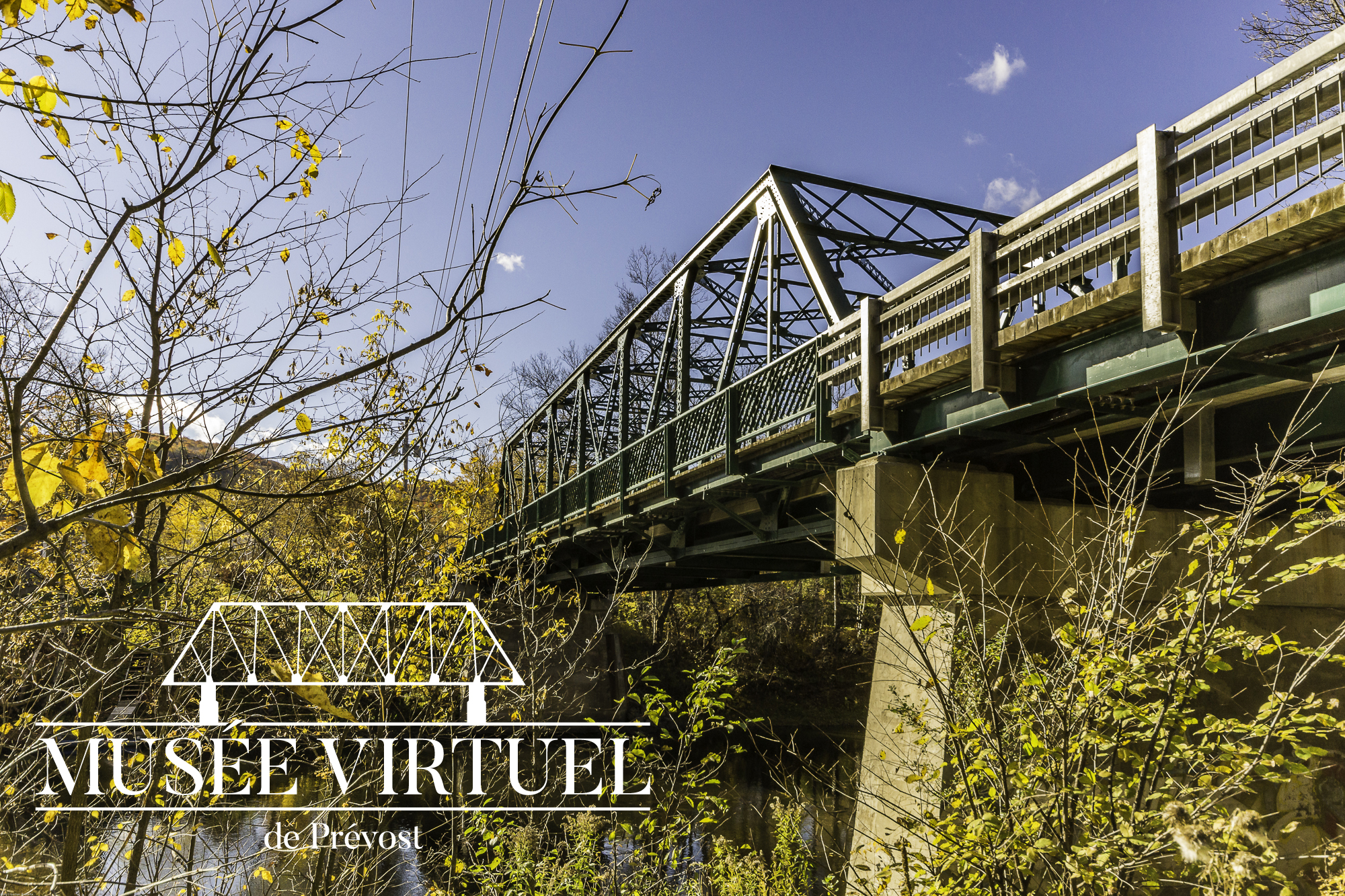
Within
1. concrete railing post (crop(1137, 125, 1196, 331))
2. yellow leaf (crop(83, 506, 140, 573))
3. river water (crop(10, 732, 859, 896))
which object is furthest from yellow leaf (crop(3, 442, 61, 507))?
concrete railing post (crop(1137, 125, 1196, 331))

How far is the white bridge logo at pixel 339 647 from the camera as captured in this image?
577 cm

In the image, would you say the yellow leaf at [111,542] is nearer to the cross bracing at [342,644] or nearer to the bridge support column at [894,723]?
the cross bracing at [342,644]

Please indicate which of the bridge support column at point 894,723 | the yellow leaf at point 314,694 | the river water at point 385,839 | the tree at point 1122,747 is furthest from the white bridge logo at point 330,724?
the tree at point 1122,747

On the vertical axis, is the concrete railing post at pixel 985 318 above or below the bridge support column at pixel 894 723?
above

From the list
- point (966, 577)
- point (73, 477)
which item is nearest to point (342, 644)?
point (73, 477)

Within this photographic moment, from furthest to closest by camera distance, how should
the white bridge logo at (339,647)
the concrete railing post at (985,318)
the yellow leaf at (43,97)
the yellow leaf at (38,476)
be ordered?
the concrete railing post at (985,318)
the white bridge logo at (339,647)
the yellow leaf at (38,476)
the yellow leaf at (43,97)

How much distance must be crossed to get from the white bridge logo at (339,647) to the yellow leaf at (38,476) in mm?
1730

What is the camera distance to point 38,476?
261 centimetres

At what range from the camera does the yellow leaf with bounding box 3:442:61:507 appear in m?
2.42

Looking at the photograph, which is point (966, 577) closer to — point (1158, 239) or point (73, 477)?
point (1158, 239)

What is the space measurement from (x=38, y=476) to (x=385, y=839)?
8.38 meters

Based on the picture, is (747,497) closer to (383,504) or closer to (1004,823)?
(383,504)

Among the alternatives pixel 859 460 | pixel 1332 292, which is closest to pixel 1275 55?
pixel 859 460

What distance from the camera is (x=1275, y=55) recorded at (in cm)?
1447
